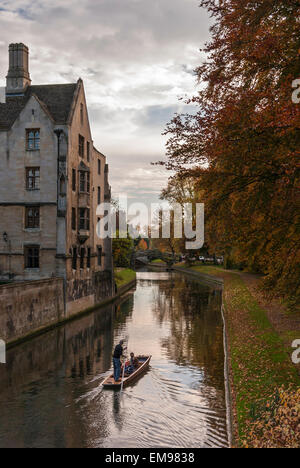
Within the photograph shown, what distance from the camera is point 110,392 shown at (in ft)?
59.1

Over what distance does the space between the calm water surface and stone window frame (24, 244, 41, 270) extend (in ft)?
17.4

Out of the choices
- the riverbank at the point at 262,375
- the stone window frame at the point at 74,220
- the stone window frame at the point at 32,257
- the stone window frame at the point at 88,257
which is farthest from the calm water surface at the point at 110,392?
the stone window frame at the point at 74,220

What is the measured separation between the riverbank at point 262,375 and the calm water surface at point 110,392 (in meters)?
1.02

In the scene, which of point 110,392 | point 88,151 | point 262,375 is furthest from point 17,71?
point 262,375

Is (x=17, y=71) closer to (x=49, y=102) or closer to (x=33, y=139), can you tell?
(x=49, y=102)

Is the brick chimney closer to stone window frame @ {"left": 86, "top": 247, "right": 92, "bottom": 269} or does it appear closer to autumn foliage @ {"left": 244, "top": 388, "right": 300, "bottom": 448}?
stone window frame @ {"left": 86, "top": 247, "right": 92, "bottom": 269}

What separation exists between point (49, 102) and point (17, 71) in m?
4.44

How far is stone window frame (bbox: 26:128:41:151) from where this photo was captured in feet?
114

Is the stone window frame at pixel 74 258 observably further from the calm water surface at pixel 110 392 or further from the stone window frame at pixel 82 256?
the calm water surface at pixel 110 392

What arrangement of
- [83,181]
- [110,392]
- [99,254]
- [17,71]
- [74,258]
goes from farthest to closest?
[99,254], [17,71], [83,181], [74,258], [110,392]

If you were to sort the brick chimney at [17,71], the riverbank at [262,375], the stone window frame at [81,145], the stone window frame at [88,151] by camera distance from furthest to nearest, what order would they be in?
the stone window frame at [88,151] → the brick chimney at [17,71] → the stone window frame at [81,145] → the riverbank at [262,375]

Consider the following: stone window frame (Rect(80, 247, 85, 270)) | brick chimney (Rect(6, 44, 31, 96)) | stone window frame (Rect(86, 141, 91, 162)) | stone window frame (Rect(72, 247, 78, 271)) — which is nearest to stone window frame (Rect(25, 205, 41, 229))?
stone window frame (Rect(72, 247, 78, 271))

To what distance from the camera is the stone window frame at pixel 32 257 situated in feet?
113

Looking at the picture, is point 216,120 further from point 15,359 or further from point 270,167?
point 15,359
